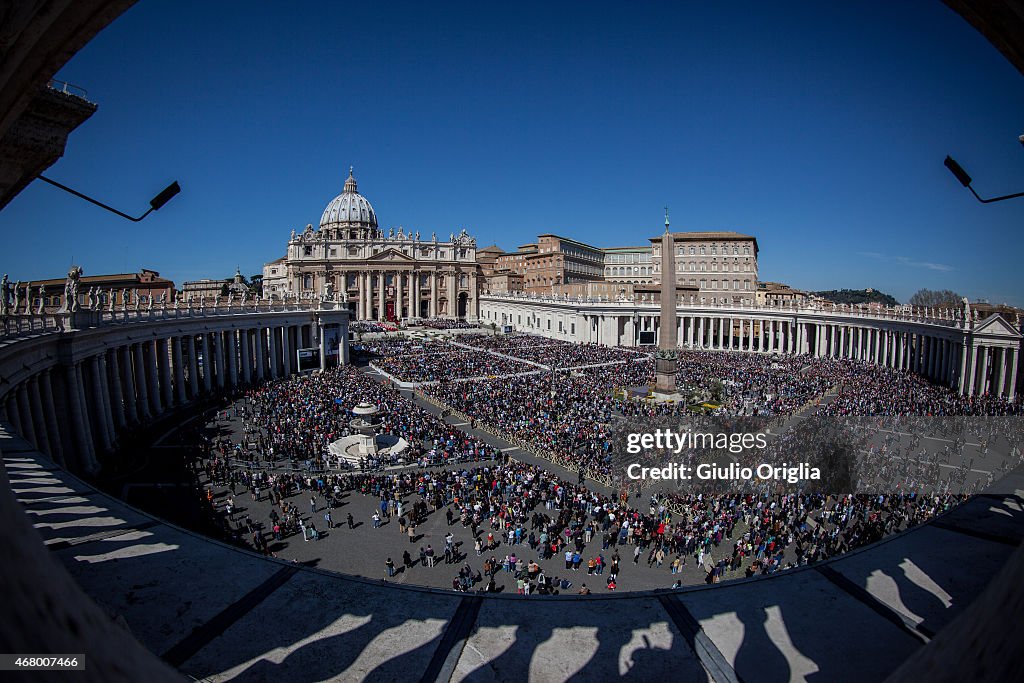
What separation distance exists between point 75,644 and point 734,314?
68379 millimetres

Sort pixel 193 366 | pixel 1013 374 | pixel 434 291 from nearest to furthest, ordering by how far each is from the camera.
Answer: pixel 1013 374
pixel 193 366
pixel 434 291

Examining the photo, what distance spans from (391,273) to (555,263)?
31.6 meters

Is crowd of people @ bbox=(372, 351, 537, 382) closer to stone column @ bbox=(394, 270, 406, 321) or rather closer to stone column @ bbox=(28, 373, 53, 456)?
stone column @ bbox=(28, 373, 53, 456)

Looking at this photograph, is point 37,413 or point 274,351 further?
point 274,351

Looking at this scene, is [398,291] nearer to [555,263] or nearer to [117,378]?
[555,263]

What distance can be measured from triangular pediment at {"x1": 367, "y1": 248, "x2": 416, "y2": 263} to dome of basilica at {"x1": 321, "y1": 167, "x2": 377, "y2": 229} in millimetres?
24823

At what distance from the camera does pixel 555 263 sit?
95875mm

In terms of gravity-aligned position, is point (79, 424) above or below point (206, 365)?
below

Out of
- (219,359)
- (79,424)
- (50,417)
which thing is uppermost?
(50,417)

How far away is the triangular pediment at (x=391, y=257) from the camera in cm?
10050

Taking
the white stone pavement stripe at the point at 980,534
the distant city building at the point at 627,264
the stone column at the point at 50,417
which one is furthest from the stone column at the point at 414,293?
the white stone pavement stripe at the point at 980,534

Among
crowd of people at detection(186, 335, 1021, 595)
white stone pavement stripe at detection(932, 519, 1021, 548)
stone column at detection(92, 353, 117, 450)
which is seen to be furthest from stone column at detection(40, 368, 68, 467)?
white stone pavement stripe at detection(932, 519, 1021, 548)

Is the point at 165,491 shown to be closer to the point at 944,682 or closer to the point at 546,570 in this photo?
the point at 546,570

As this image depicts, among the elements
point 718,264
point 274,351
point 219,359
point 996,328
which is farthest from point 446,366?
point 718,264
